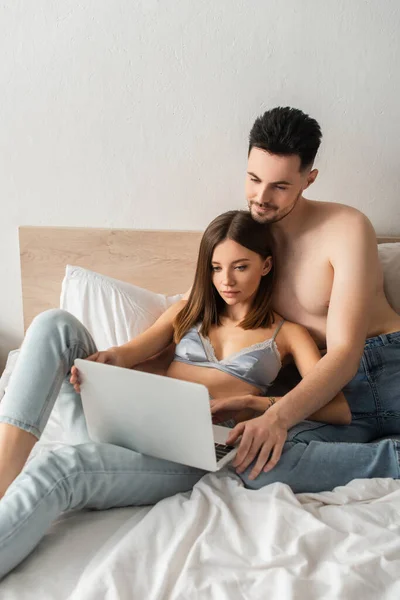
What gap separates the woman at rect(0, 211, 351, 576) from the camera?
3.84ft

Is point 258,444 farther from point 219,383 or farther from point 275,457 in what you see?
point 219,383

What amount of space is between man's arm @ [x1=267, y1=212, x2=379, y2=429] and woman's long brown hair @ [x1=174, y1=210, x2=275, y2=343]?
172 millimetres

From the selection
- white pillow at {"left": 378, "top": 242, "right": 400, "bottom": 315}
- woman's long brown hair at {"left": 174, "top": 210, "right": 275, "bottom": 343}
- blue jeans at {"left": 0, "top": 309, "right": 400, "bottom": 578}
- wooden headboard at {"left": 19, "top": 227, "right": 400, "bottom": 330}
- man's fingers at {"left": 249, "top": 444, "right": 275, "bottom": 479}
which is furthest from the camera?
wooden headboard at {"left": 19, "top": 227, "right": 400, "bottom": 330}

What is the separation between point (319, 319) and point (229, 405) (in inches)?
14.4

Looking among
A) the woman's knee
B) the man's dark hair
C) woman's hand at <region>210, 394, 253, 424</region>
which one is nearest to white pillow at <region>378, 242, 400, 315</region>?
the man's dark hair

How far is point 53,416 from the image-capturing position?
5.45ft

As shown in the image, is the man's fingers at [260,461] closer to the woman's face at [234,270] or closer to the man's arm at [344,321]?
the man's arm at [344,321]

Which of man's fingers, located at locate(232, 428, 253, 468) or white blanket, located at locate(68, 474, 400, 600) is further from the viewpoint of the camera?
man's fingers, located at locate(232, 428, 253, 468)

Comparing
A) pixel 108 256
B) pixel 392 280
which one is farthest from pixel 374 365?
pixel 108 256

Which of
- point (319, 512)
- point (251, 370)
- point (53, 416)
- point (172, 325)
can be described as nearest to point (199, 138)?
point (172, 325)

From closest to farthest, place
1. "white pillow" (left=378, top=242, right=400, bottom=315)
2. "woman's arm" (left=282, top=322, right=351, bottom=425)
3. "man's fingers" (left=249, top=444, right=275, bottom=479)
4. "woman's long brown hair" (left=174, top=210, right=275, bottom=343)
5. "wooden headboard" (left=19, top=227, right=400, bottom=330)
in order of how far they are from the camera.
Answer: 1. "man's fingers" (left=249, top=444, right=275, bottom=479)
2. "woman's arm" (left=282, top=322, right=351, bottom=425)
3. "woman's long brown hair" (left=174, top=210, right=275, bottom=343)
4. "white pillow" (left=378, top=242, right=400, bottom=315)
5. "wooden headboard" (left=19, top=227, right=400, bottom=330)

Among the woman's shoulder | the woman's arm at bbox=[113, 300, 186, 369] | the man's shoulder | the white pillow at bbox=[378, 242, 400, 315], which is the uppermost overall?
the man's shoulder

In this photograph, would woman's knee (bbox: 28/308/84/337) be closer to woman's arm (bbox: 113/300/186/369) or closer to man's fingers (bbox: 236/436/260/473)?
woman's arm (bbox: 113/300/186/369)

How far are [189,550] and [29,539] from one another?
255 mm
